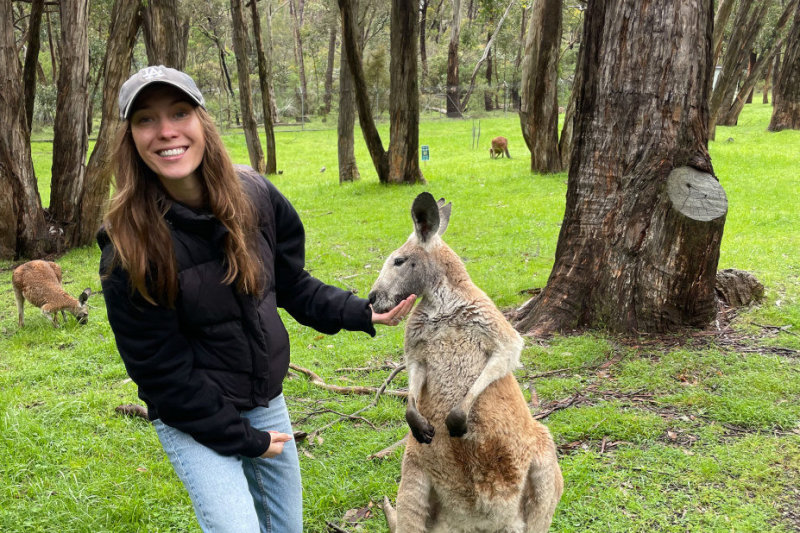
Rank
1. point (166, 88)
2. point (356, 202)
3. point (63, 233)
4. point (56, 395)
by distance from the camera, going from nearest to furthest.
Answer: point (166, 88)
point (56, 395)
point (63, 233)
point (356, 202)

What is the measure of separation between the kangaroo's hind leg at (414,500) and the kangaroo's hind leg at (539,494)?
1.29ft

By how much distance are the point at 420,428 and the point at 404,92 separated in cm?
1061

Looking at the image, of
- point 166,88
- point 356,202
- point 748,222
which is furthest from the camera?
point 356,202

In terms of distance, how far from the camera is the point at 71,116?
9.13 meters

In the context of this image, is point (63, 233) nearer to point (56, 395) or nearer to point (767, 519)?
point (56, 395)

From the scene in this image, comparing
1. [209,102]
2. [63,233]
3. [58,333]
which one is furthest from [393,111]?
[209,102]

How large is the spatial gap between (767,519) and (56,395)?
4.64 m

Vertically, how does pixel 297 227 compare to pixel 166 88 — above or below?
below

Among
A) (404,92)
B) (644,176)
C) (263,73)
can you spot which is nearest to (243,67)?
(263,73)

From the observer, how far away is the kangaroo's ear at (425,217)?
254 cm

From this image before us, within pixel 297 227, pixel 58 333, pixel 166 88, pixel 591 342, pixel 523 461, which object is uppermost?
pixel 166 88

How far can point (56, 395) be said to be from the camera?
4660 millimetres

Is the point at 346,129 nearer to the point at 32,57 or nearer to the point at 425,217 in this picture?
the point at 32,57

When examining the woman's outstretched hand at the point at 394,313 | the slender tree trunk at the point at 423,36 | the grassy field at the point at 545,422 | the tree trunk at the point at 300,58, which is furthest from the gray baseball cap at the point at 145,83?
the tree trunk at the point at 300,58
